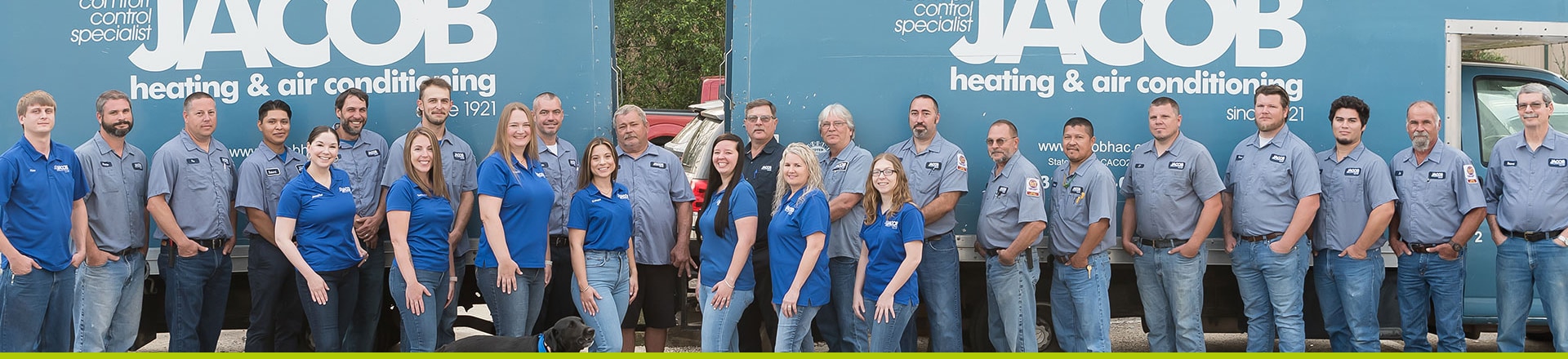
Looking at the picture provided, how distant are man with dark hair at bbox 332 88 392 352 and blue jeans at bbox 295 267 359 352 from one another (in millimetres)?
225

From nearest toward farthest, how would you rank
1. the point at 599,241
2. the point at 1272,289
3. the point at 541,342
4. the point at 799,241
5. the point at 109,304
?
the point at 541,342 < the point at 799,241 < the point at 599,241 < the point at 109,304 < the point at 1272,289

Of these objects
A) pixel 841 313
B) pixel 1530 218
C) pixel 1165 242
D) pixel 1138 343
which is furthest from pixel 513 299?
pixel 1530 218

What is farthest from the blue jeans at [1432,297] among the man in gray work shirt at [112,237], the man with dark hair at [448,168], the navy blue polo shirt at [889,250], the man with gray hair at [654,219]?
the man in gray work shirt at [112,237]

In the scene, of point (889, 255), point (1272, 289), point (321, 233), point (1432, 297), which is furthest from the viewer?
point (1432, 297)

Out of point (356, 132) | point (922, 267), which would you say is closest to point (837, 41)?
point (922, 267)

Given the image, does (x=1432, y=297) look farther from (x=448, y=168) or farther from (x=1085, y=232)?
(x=448, y=168)

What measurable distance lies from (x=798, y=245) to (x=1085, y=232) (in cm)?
156

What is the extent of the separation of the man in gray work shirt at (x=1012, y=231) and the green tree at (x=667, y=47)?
930 centimetres

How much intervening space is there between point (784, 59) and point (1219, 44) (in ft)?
7.39

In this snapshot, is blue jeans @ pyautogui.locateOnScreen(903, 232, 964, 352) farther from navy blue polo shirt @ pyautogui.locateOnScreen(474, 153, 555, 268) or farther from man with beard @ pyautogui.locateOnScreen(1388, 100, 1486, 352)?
man with beard @ pyautogui.locateOnScreen(1388, 100, 1486, 352)

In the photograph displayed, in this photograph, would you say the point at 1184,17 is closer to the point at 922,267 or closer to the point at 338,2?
the point at 922,267

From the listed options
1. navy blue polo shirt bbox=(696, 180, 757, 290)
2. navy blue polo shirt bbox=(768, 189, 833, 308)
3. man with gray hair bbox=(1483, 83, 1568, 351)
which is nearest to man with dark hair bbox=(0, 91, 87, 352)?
navy blue polo shirt bbox=(696, 180, 757, 290)

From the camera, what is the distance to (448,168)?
621cm

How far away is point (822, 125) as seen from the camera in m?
6.18
